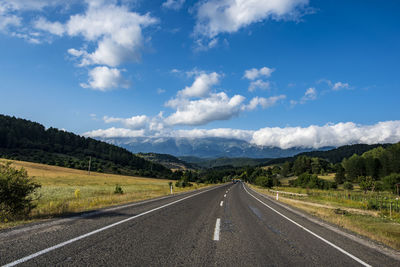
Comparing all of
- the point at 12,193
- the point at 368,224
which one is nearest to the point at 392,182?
the point at 368,224

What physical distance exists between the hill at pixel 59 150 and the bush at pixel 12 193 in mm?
89369

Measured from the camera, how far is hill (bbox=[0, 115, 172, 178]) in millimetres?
92794

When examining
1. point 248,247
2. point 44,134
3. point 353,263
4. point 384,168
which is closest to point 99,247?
point 248,247

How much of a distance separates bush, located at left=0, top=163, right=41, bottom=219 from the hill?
89.4m

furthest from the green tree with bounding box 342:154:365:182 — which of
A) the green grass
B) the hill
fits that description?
the hill

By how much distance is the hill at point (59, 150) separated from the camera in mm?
92794

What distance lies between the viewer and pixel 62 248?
16.9 ft

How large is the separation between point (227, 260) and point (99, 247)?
3129mm

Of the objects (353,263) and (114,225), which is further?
(114,225)

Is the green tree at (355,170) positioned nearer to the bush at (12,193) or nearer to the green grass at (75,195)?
the green grass at (75,195)

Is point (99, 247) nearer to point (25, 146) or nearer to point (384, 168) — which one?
point (384, 168)

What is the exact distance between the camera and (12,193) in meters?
9.01

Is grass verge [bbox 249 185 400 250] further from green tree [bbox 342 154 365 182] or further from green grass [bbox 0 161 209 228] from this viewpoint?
green tree [bbox 342 154 365 182]

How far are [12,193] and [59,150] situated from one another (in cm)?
12650
